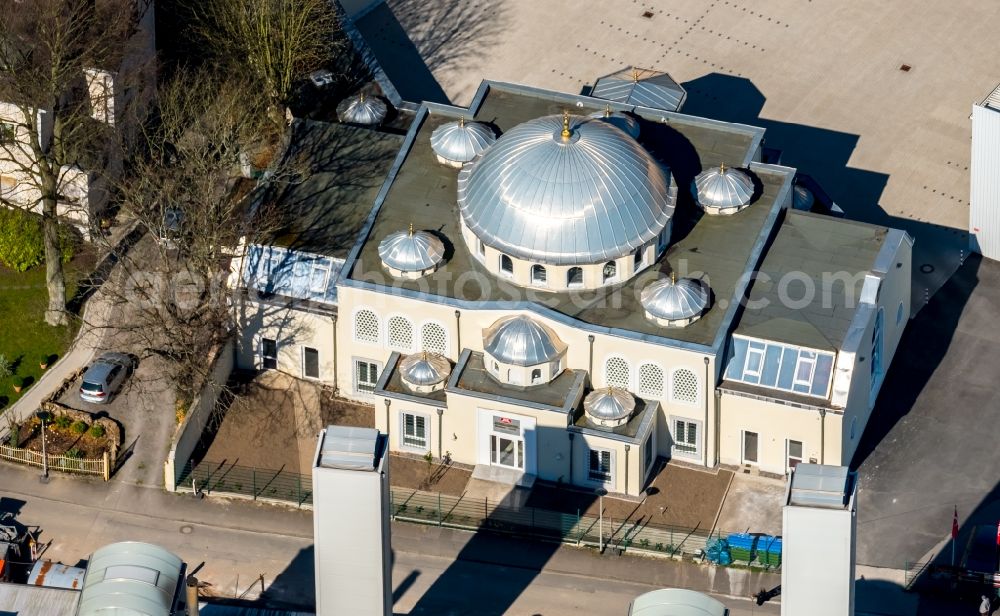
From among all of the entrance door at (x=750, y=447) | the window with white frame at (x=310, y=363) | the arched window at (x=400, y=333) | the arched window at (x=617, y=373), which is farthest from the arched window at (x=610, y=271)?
the window with white frame at (x=310, y=363)

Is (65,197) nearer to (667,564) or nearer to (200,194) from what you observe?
(200,194)

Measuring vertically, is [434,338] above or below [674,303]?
below

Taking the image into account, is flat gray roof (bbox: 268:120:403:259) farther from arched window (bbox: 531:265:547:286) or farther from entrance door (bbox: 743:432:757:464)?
entrance door (bbox: 743:432:757:464)

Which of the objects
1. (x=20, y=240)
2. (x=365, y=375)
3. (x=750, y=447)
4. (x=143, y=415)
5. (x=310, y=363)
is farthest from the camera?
(x=20, y=240)

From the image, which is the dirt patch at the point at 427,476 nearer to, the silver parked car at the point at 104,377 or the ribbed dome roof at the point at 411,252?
the ribbed dome roof at the point at 411,252

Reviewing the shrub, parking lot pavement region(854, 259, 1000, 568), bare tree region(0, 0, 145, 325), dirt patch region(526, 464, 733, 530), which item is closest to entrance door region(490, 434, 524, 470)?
dirt patch region(526, 464, 733, 530)

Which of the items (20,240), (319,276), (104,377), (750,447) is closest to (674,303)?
(750,447)

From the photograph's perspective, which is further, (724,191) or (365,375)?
(365,375)

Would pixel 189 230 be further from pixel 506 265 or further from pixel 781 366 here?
pixel 781 366
